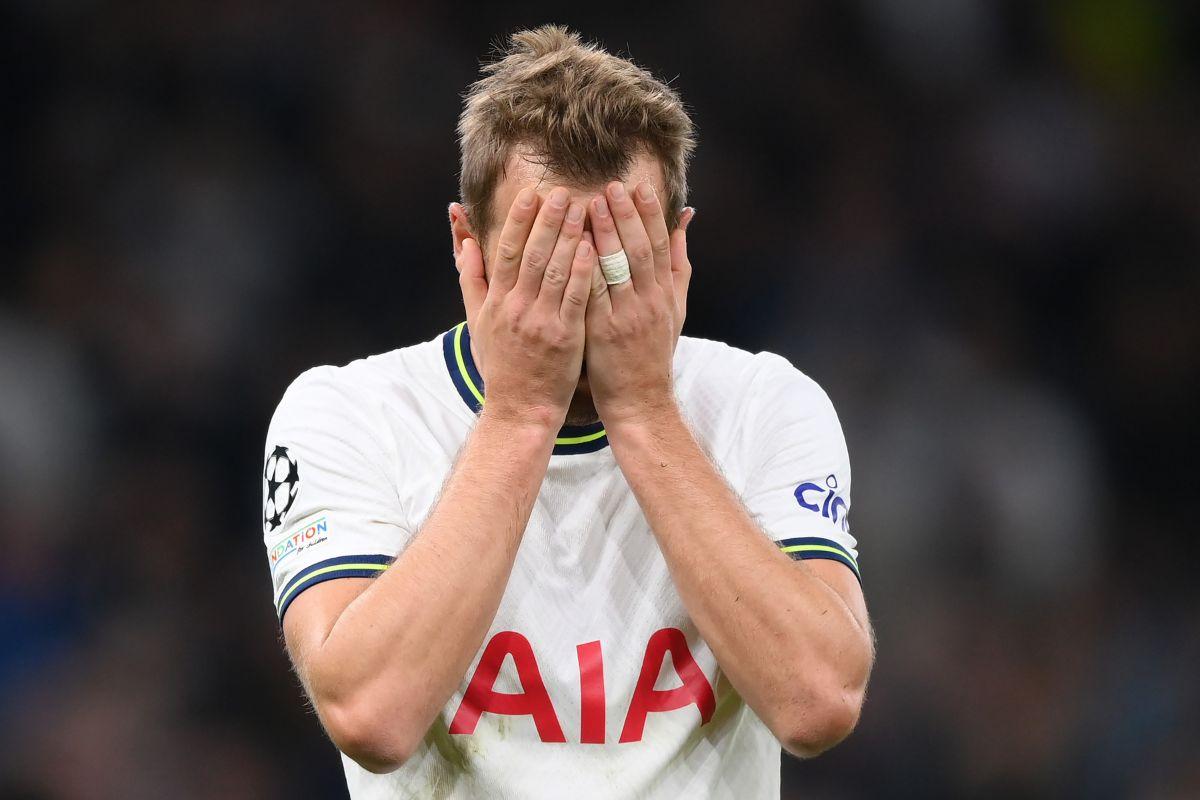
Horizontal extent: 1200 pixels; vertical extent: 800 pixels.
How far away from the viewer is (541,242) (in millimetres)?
2285

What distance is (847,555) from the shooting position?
93.4 inches

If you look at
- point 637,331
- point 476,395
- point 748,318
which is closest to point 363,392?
point 476,395

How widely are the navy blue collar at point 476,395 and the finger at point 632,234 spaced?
34 cm

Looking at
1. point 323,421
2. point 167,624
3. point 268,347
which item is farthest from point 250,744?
point 323,421

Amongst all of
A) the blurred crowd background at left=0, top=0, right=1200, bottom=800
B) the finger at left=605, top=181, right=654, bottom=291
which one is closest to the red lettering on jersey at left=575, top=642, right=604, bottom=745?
the finger at left=605, top=181, right=654, bottom=291

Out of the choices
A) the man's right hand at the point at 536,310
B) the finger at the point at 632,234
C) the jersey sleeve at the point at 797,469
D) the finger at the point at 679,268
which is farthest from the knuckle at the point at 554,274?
the jersey sleeve at the point at 797,469

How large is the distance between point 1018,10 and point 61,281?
4.63 meters

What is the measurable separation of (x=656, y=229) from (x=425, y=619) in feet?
2.68

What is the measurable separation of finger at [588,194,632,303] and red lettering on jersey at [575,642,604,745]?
679 millimetres

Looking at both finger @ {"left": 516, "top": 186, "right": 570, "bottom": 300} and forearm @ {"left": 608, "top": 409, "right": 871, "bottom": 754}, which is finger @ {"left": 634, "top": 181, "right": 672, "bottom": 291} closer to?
finger @ {"left": 516, "top": 186, "right": 570, "bottom": 300}

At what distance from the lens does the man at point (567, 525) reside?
7.03 feet

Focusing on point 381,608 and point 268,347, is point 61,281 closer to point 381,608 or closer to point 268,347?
point 268,347

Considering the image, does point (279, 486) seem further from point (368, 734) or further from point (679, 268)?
point (679, 268)

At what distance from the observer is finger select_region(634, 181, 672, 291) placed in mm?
2326
